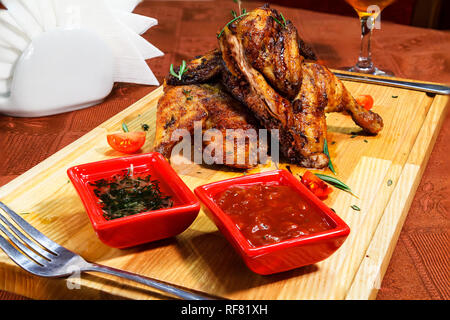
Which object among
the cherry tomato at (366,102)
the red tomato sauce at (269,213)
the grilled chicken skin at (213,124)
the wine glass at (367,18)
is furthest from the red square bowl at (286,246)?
the wine glass at (367,18)

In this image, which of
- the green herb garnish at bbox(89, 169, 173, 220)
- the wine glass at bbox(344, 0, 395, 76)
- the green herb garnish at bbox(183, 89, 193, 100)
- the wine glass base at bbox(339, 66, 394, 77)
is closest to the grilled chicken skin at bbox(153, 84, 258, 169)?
the green herb garnish at bbox(183, 89, 193, 100)

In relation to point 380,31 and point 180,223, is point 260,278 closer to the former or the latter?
point 180,223

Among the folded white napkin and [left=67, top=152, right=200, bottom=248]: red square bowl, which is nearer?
[left=67, top=152, right=200, bottom=248]: red square bowl

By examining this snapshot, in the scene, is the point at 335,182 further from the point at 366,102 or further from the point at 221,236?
the point at 366,102

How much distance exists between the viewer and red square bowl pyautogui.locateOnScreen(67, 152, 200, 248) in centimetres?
210

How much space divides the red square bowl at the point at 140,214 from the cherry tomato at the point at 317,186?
2.33 feet

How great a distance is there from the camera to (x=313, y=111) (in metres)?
2.96

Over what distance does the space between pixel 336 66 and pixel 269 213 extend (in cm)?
300

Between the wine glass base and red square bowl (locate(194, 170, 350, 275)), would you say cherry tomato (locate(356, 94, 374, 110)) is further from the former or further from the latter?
red square bowl (locate(194, 170, 350, 275))

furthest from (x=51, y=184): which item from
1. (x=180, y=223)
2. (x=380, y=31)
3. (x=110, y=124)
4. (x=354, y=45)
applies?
(x=380, y=31)

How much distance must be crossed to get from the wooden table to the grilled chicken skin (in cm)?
91

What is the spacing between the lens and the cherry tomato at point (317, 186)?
2.64 meters

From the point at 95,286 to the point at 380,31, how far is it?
15.6 feet

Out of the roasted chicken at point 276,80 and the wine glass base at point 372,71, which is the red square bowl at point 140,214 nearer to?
the roasted chicken at point 276,80
